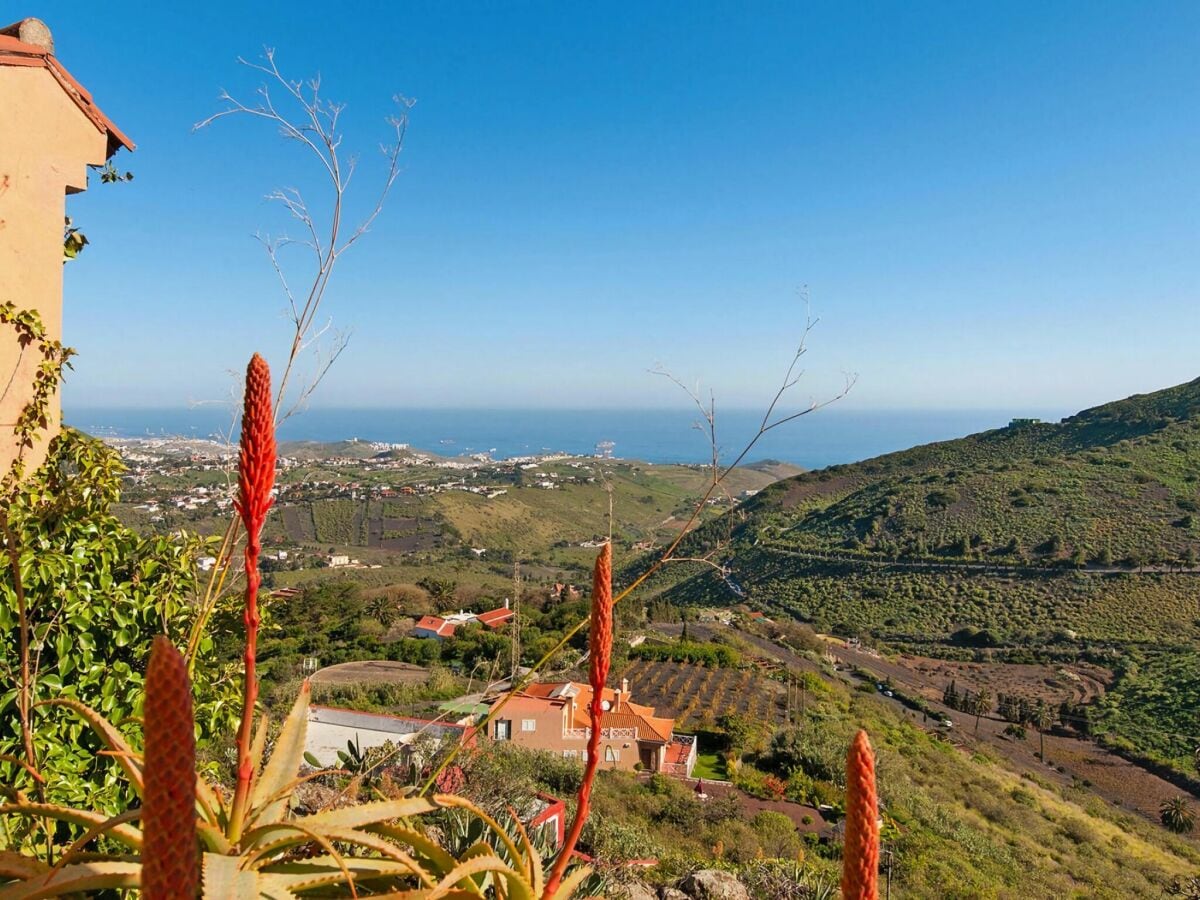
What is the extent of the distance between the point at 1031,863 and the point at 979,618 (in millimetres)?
24113

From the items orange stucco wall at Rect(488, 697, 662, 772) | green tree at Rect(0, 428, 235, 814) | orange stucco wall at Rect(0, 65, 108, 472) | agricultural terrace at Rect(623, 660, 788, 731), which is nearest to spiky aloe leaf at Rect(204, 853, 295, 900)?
green tree at Rect(0, 428, 235, 814)

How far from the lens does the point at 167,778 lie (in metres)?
0.58

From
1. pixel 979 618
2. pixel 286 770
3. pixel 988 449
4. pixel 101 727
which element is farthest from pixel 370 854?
pixel 988 449

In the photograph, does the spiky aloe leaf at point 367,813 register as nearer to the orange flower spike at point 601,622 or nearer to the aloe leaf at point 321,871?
the aloe leaf at point 321,871

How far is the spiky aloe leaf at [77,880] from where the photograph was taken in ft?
4.10

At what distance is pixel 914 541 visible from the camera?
43.7 meters

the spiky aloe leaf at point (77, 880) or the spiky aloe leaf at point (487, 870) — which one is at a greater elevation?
the spiky aloe leaf at point (77, 880)

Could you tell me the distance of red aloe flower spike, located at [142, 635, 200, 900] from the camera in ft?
1.89

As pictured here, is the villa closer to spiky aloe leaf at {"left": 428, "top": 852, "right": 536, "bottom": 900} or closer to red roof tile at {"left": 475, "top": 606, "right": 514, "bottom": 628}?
red roof tile at {"left": 475, "top": 606, "right": 514, "bottom": 628}

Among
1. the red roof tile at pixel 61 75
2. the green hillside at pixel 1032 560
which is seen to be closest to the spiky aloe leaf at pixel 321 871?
the red roof tile at pixel 61 75

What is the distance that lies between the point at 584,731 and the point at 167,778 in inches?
557

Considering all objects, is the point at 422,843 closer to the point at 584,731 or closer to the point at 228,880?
the point at 228,880

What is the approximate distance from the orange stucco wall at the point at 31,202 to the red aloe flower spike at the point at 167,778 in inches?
153

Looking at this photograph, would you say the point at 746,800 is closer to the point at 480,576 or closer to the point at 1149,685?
the point at 1149,685
